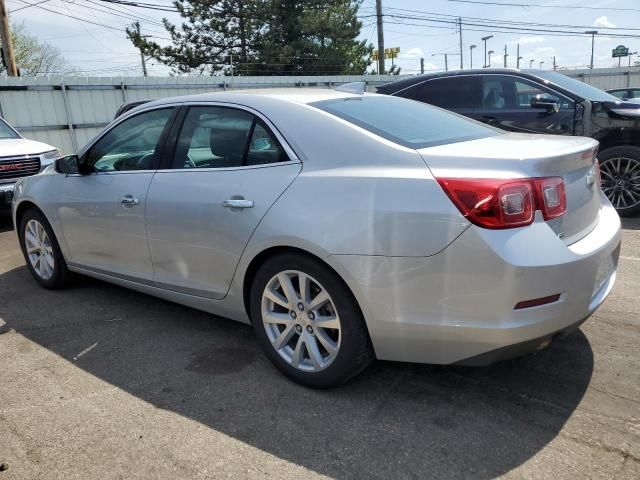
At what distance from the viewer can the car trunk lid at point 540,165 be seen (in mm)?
2369

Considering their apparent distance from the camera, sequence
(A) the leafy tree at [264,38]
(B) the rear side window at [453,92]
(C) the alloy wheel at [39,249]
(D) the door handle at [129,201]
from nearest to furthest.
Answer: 1. (D) the door handle at [129,201]
2. (C) the alloy wheel at [39,249]
3. (B) the rear side window at [453,92]
4. (A) the leafy tree at [264,38]

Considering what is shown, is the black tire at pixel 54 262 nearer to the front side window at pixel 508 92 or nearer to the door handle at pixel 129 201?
the door handle at pixel 129 201

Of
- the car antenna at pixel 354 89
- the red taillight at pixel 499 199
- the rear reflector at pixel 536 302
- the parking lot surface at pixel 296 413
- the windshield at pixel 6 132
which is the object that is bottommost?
the parking lot surface at pixel 296 413

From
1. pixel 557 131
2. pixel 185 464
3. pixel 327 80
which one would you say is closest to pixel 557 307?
pixel 185 464

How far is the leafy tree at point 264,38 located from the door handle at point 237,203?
27.1 metres

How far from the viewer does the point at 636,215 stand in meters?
6.51

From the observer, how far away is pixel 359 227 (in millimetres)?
2504

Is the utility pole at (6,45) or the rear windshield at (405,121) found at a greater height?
the utility pole at (6,45)

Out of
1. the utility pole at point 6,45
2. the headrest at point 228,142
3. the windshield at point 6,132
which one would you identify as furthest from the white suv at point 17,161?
the utility pole at point 6,45

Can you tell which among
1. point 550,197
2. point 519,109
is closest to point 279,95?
point 550,197

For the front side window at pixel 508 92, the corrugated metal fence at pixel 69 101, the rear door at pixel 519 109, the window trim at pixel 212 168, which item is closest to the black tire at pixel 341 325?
the window trim at pixel 212 168

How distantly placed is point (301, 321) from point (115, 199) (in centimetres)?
177

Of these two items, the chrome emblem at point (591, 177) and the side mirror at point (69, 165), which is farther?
the side mirror at point (69, 165)

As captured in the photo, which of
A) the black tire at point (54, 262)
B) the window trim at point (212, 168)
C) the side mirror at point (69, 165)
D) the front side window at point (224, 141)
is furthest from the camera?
the black tire at point (54, 262)
